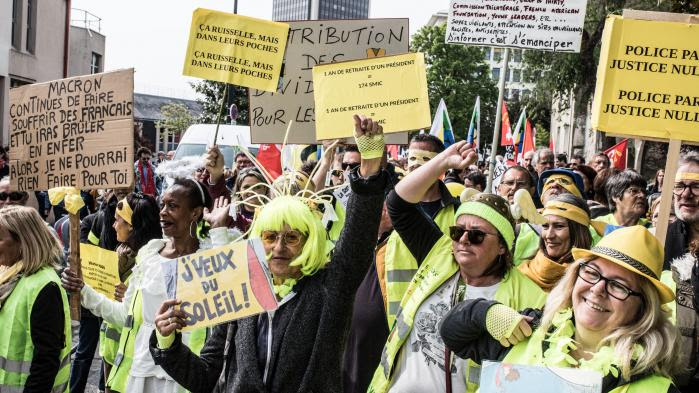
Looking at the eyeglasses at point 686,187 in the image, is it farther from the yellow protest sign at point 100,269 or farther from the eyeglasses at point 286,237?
the yellow protest sign at point 100,269

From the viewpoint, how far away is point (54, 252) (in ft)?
12.5

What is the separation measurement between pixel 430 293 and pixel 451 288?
96 mm

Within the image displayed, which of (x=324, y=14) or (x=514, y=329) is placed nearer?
(x=514, y=329)

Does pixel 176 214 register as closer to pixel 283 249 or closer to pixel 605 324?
pixel 283 249

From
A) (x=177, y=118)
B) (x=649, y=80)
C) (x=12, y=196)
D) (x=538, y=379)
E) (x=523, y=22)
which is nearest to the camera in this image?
(x=538, y=379)

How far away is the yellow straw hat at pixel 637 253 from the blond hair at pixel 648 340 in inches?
1.5

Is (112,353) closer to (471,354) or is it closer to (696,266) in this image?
(471,354)

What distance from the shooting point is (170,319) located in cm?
259

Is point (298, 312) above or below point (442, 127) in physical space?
below

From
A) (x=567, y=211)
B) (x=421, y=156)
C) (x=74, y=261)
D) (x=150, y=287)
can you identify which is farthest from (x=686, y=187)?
(x=74, y=261)

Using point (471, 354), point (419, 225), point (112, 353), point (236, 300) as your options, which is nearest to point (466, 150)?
point (419, 225)

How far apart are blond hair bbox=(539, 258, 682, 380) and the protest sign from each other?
12.2 feet

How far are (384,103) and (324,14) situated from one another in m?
81.3

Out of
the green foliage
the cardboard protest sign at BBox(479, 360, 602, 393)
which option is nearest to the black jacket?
the cardboard protest sign at BBox(479, 360, 602, 393)
